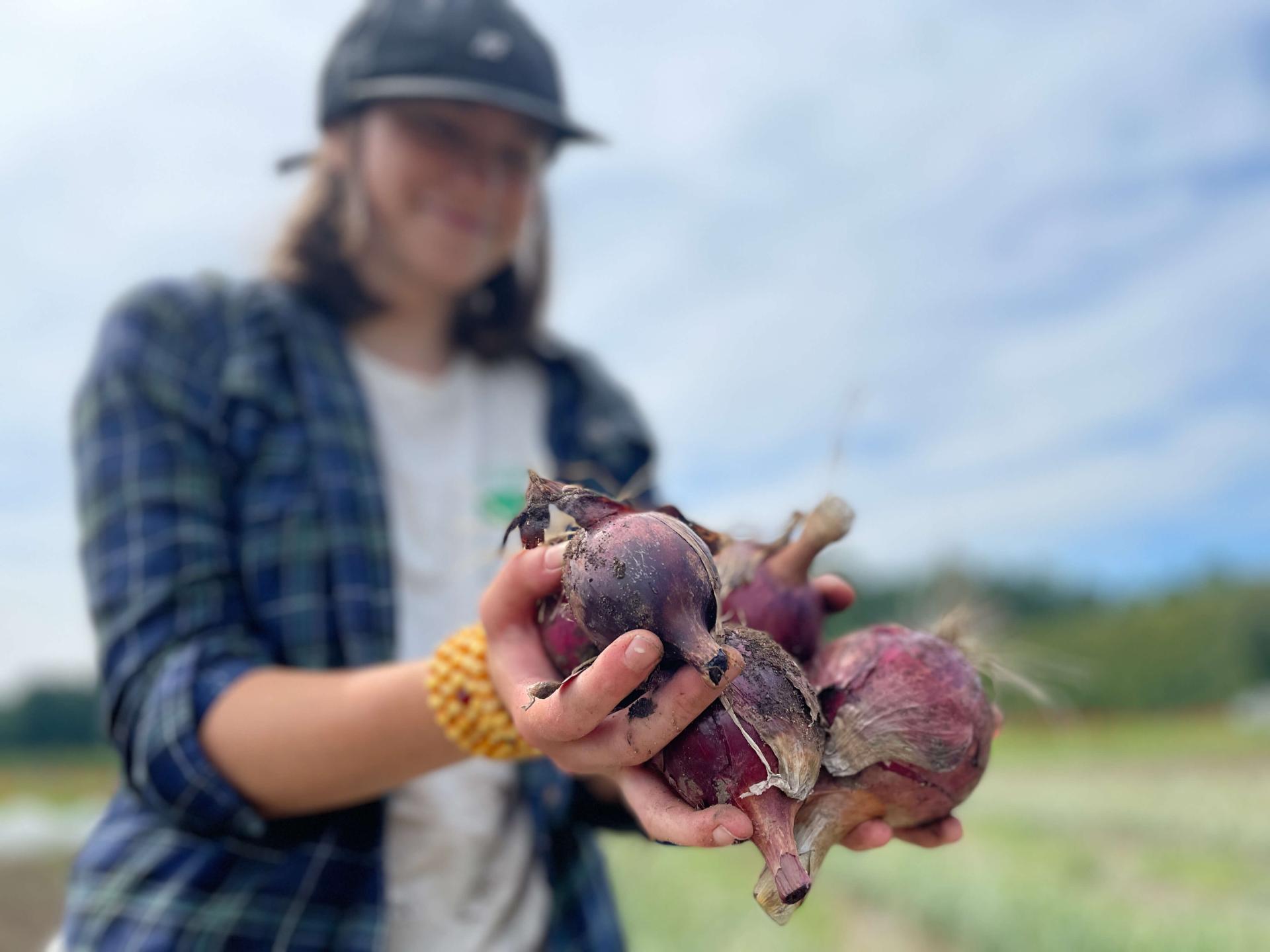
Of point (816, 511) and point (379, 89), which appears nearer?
point (816, 511)

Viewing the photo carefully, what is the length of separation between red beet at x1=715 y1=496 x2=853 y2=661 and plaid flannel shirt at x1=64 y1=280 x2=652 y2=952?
2.07 feet

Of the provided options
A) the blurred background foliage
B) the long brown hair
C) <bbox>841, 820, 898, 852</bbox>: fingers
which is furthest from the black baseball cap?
the blurred background foliage

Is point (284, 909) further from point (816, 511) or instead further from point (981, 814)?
point (981, 814)

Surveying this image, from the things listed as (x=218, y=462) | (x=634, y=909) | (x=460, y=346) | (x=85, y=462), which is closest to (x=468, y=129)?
(x=460, y=346)

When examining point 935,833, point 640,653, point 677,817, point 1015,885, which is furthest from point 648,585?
point 1015,885

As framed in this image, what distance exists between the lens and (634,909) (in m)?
4.51

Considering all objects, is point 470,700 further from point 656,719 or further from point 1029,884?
point 1029,884

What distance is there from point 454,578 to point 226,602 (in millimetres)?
374

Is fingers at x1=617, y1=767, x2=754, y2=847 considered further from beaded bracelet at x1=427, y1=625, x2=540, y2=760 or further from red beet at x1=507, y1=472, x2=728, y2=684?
beaded bracelet at x1=427, y1=625, x2=540, y2=760

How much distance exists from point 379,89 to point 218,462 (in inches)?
26.1

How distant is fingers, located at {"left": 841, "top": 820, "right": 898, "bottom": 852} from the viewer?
0.81 meters

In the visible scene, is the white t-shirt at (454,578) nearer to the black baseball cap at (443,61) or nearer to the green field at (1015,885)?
the green field at (1015,885)

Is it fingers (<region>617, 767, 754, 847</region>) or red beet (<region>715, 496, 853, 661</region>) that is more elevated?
red beet (<region>715, 496, 853, 661</region>)

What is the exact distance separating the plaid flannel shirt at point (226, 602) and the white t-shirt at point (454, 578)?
0.21 ft
